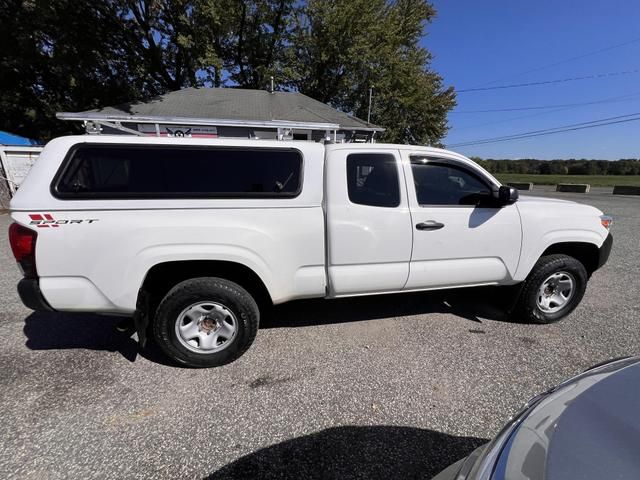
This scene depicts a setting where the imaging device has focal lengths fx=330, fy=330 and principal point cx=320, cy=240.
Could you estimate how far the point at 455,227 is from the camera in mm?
→ 3104

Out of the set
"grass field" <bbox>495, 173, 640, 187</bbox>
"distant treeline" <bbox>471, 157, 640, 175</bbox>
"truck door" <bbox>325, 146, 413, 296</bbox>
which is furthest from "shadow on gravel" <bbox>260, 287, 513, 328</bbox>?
"distant treeline" <bbox>471, 157, 640, 175</bbox>

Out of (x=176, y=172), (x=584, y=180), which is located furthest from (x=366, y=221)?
(x=584, y=180)

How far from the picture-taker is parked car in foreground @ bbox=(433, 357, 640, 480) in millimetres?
934

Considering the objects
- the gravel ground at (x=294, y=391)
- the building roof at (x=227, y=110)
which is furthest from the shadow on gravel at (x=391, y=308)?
the building roof at (x=227, y=110)

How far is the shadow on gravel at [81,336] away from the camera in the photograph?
3.06 m

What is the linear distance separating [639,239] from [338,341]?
28.7 ft

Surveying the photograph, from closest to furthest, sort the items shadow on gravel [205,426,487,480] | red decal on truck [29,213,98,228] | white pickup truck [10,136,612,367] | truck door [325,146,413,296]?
shadow on gravel [205,426,487,480]
red decal on truck [29,213,98,228]
white pickup truck [10,136,612,367]
truck door [325,146,413,296]

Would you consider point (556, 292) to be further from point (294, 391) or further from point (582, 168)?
point (582, 168)

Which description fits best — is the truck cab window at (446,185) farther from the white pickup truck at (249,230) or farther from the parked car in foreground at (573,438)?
the parked car in foreground at (573,438)

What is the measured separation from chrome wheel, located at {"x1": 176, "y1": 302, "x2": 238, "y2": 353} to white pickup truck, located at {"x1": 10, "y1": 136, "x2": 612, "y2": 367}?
12 millimetres

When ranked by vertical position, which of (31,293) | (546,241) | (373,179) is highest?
(373,179)

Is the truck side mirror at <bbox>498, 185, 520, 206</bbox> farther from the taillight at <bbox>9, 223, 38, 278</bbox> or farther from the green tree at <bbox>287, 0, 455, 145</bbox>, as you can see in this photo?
the green tree at <bbox>287, 0, 455, 145</bbox>

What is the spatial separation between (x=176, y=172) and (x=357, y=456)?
2.36 metres

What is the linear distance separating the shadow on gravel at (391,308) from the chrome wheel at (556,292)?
341mm
